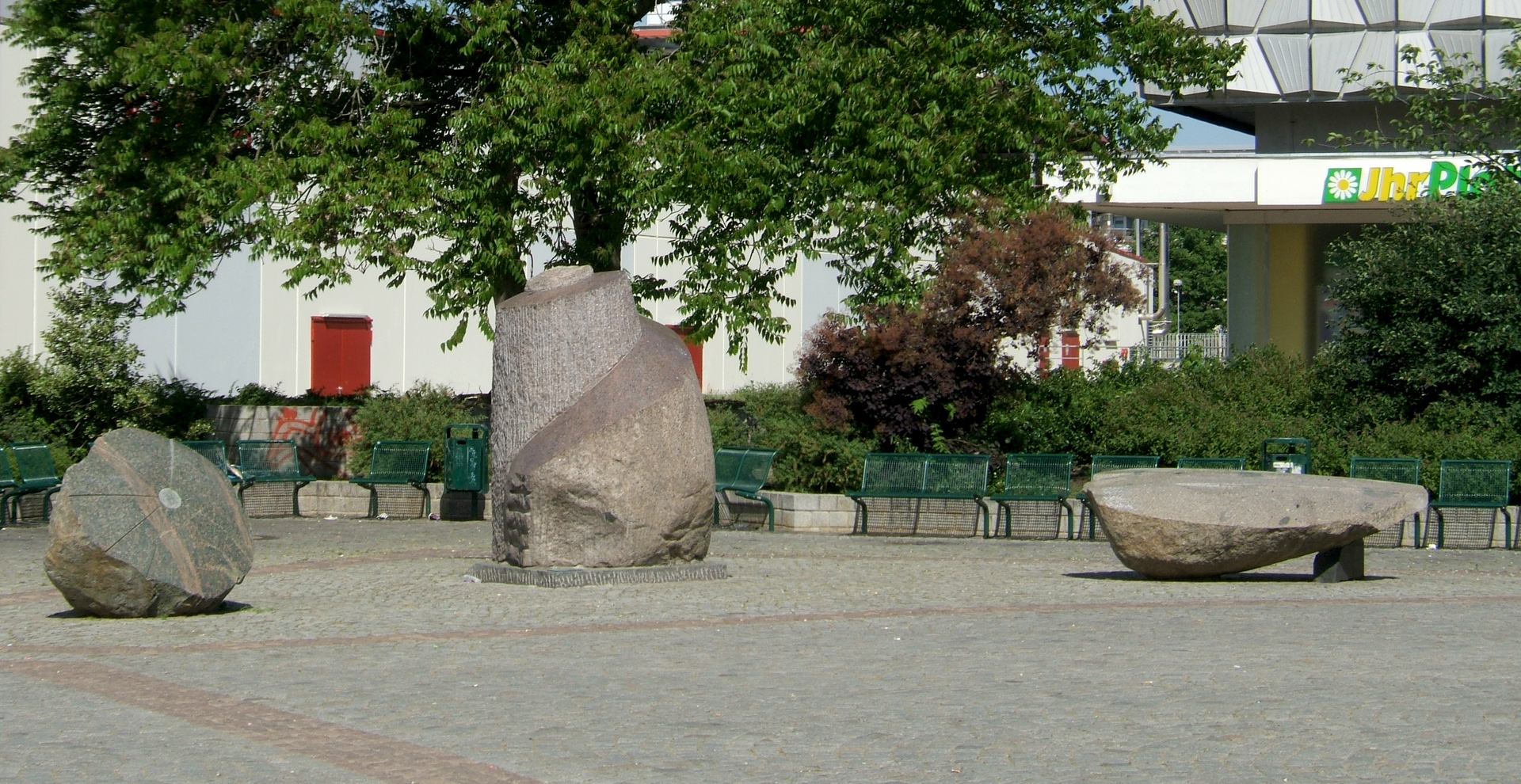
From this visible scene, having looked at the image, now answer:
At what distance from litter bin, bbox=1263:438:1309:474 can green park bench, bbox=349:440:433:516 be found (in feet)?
31.4

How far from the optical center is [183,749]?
20.8 ft

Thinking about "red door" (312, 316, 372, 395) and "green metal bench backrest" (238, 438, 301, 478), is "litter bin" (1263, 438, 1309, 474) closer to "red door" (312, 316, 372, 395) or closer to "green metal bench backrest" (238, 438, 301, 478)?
"green metal bench backrest" (238, 438, 301, 478)

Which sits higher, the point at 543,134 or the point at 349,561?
the point at 543,134

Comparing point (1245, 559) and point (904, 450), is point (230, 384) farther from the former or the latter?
point (1245, 559)

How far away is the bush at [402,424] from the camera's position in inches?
773

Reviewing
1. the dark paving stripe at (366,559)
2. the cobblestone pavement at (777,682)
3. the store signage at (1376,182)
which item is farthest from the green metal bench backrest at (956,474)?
the store signage at (1376,182)

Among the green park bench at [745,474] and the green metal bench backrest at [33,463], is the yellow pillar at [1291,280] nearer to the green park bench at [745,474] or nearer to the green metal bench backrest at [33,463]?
the green park bench at [745,474]

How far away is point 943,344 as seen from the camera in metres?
18.1

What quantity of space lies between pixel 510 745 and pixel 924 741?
1707mm

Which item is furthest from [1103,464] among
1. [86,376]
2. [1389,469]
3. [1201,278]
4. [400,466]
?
[1201,278]

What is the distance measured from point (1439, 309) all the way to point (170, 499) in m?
13.7

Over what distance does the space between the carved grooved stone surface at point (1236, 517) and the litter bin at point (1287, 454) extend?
159 inches

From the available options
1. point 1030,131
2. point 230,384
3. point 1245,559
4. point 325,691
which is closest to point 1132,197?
point 1030,131

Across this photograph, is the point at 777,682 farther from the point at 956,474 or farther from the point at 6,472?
the point at 6,472
